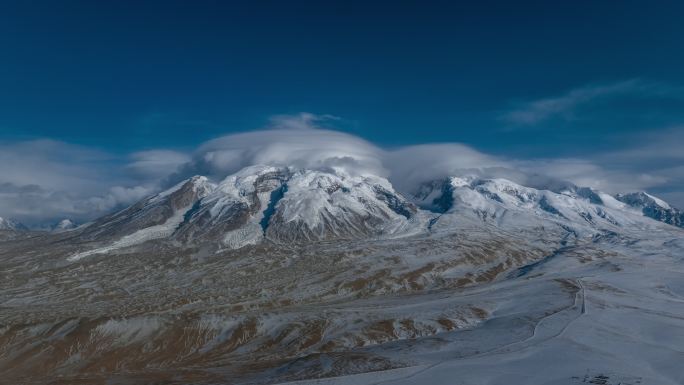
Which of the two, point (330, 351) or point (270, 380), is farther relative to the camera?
point (330, 351)

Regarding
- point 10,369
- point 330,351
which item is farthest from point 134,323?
point 330,351

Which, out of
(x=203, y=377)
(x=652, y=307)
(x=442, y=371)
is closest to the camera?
(x=442, y=371)

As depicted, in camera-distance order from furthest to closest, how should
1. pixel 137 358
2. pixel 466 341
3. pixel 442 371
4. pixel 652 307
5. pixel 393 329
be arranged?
pixel 652 307 < pixel 393 329 < pixel 137 358 < pixel 466 341 < pixel 442 371

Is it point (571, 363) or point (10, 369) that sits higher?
point (571, 363)

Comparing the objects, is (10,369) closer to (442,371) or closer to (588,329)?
(442,371)

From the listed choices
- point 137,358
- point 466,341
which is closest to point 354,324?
point 466,341

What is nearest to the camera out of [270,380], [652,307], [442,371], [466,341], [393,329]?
[442,371]

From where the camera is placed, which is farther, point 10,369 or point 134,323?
point 134,323

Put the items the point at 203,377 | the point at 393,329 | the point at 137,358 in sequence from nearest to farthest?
the point at 203,377 < the point at 137,358 < the point at 393,329

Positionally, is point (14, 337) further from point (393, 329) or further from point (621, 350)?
point (621, 350)
